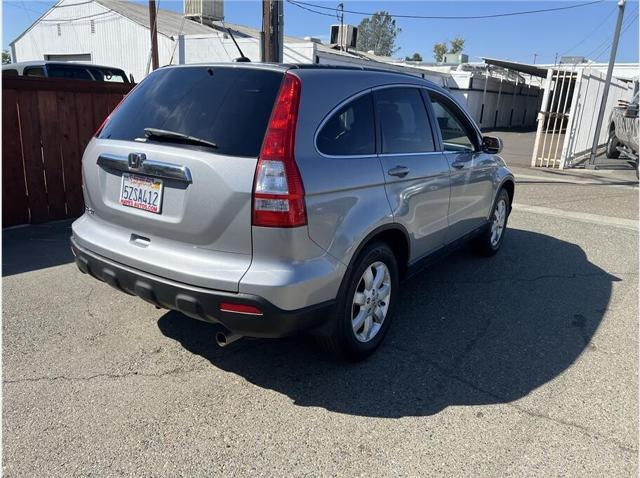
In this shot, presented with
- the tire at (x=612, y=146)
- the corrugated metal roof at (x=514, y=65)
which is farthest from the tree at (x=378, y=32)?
the tire at (x=612, y=146)

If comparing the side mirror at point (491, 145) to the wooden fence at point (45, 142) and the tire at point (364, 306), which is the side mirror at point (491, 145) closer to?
the tire at point (364, 306)

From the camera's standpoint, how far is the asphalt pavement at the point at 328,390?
8.23 feet

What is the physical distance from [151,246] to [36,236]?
381 cm

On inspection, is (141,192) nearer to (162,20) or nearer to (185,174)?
(185,174)

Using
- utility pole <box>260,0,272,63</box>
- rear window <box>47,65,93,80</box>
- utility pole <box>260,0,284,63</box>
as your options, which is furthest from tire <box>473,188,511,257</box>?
rear window <box>47,65,93,80</box>

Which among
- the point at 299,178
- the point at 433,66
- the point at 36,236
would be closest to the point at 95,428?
the point at 299,178

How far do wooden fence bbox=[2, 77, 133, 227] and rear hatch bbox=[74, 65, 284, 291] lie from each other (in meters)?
3.48

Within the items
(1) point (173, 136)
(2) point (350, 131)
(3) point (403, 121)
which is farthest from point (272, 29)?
(1) point (173, 136)

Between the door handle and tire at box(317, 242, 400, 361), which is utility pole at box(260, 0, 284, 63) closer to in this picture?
the door handle

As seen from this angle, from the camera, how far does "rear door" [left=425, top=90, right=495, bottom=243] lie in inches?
167

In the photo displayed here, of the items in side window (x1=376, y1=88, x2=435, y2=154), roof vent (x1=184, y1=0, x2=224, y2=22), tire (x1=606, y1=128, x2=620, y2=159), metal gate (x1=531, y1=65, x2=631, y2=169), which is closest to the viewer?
side window (x1=376, y1=88, x2=435, y2=154)

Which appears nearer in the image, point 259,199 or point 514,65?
point 259,199

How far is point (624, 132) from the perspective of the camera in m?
13.8

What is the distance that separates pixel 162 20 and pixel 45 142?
62.8 feet
